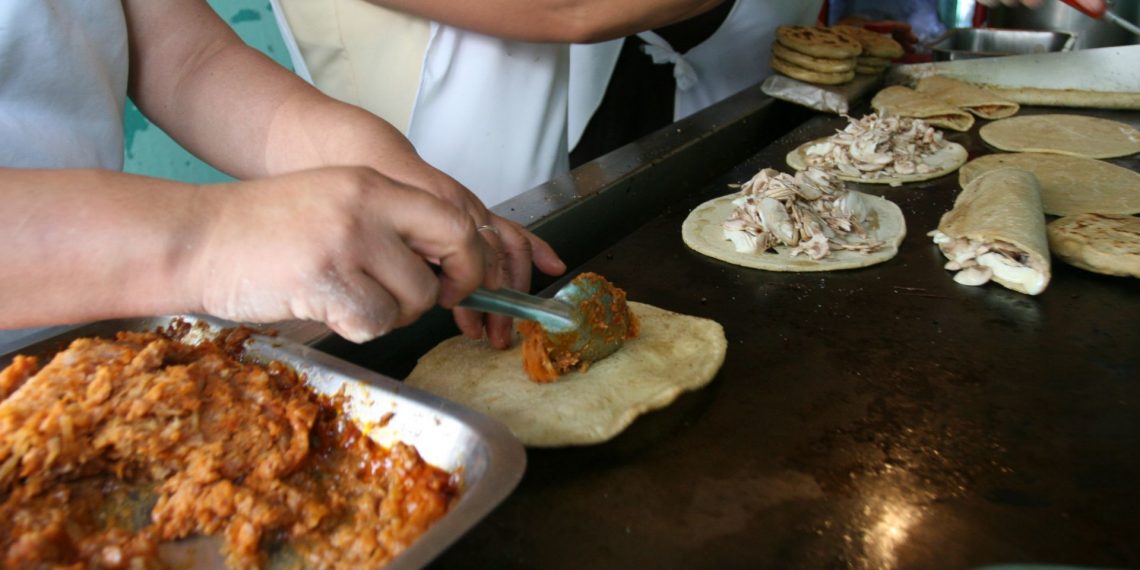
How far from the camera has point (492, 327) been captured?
1.65 metres

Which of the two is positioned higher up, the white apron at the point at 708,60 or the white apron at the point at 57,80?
the white apron at the point at 57,80

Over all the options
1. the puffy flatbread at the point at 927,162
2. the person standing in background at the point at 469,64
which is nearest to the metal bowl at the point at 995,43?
the puffy flatbread at the point at 927,162

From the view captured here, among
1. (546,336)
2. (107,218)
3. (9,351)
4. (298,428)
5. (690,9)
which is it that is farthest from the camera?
(690,9)

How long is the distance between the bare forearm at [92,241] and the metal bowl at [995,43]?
3851 millimetres

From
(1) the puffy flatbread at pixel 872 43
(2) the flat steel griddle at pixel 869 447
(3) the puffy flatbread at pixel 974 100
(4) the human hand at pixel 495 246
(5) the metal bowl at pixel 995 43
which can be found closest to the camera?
(2) the flat steel griddle at pixel 869 447

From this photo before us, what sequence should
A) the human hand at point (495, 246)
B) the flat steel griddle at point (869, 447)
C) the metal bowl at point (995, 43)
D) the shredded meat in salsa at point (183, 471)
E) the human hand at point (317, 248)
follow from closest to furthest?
the human hand at point (317, 248), the shredded meat in salsa at point (183, 471), the flat steel griddle at point (869, 447), the human hand at point (495, 246), the metal bowl at point (995, 43)

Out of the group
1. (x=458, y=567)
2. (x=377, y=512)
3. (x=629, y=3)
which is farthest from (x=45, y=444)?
(x=629, y=3)

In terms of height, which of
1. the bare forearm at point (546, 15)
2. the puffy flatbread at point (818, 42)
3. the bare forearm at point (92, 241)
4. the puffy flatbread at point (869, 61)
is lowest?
the puffy flatbread at point (869, 61)

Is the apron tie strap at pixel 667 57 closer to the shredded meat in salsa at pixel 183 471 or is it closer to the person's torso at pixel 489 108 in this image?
the person's torso at pixel 489 108

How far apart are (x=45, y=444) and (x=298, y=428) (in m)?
0.32

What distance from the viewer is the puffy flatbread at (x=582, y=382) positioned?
1.45 m

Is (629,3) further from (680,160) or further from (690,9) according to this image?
(680,160)

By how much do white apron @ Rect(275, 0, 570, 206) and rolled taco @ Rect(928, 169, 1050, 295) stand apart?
135 cm

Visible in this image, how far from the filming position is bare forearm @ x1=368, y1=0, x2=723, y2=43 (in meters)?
2.32
